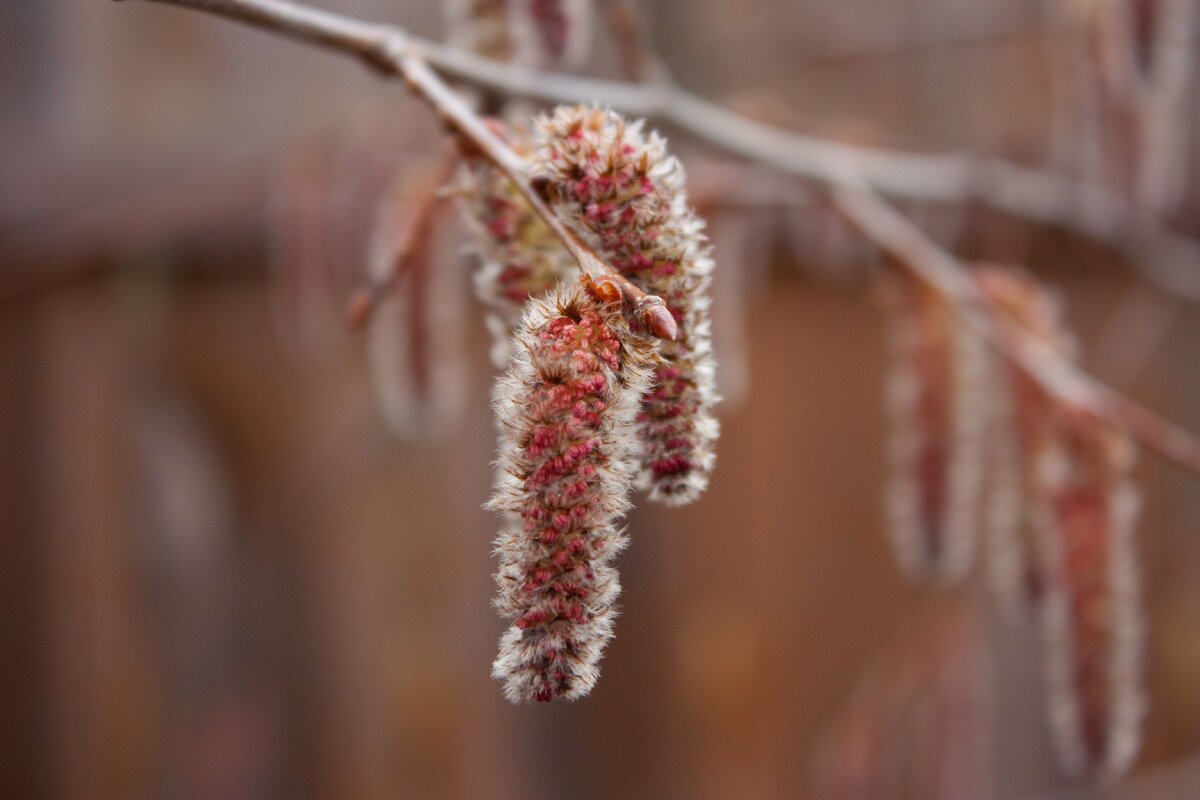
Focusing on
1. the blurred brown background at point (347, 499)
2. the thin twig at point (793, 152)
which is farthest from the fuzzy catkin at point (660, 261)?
the blurred brown background at point (347, 499)

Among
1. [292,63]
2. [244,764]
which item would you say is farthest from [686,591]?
[292,63]

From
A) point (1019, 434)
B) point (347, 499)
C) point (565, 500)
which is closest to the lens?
point (565, 500)

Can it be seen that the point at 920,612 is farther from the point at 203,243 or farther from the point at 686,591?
the point at 203,243

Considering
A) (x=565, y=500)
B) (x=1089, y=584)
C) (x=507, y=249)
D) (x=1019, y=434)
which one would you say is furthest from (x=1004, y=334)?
(x=565, y=500)

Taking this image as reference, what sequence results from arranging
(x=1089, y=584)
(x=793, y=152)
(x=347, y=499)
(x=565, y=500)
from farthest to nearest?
(x=347, y=499) → (x=793, y=152) → (x=1089, y=584) → (x=565, y=500)

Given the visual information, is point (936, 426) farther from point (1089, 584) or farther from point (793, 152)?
point (793, 152)

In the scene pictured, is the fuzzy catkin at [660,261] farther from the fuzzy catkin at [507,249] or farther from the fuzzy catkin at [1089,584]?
the fuzzy catkin at [1089,584]
